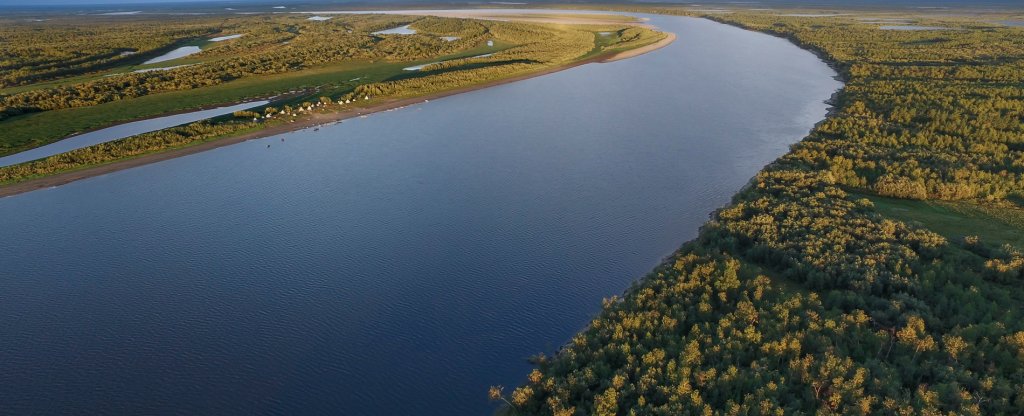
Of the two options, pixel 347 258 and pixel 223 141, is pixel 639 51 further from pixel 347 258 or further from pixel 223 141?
pixel 347 258

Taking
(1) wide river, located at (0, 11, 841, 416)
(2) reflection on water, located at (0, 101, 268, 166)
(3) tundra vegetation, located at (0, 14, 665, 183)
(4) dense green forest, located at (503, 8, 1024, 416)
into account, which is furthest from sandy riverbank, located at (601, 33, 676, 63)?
(4) dense green forest, located at (503, 8, 1024, 416)

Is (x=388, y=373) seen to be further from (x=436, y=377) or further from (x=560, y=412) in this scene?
(x=560, y=412)

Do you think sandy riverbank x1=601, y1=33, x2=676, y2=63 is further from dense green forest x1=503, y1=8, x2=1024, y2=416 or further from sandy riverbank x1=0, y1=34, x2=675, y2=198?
dense green forest x1=503, y1=8, x2=1024, y2=416

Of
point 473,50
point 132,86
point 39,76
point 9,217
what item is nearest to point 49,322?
point 9,217

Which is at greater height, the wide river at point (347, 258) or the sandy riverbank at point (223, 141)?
the sandy riverbank at point (223, 141)

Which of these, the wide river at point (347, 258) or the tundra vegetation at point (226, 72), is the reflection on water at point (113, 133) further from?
the wide river at point (347, 258)

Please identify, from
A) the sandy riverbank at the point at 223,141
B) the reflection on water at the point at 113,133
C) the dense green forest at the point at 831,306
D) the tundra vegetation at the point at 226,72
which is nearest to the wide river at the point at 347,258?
the sandy riverbank at the point at 223,141
